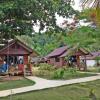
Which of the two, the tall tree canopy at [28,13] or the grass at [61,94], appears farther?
the tall tree canopy at [28,13]

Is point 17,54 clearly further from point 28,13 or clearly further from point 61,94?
point 61,94

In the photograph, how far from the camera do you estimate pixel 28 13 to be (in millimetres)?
17641

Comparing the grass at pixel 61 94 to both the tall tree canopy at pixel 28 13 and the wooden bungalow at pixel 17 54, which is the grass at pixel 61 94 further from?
the wooden bungalow at pixel 17 54

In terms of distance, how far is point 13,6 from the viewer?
53.7ft

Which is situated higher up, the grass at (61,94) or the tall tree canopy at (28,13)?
the tall tree canopy at (28,13)

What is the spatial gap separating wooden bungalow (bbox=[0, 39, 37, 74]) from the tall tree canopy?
36.5 feet

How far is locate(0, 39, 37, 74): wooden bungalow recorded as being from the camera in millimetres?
29847

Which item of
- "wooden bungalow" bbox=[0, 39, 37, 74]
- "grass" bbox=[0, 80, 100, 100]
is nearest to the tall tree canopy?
"grass" bbox=[0, 80, 100, 100]

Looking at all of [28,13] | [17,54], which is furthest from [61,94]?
[17,54]

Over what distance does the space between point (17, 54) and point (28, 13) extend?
1333 centimetres

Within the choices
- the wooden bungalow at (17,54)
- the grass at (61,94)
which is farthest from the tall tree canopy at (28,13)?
the wooden bungalow at (17,54)

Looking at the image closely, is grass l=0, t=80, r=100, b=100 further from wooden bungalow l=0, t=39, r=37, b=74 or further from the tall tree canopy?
wooden bungalow l=0, t=39, r=37, b=74

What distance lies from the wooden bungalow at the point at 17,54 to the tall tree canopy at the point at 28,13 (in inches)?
438

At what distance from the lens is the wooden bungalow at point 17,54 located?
97.9 ft
